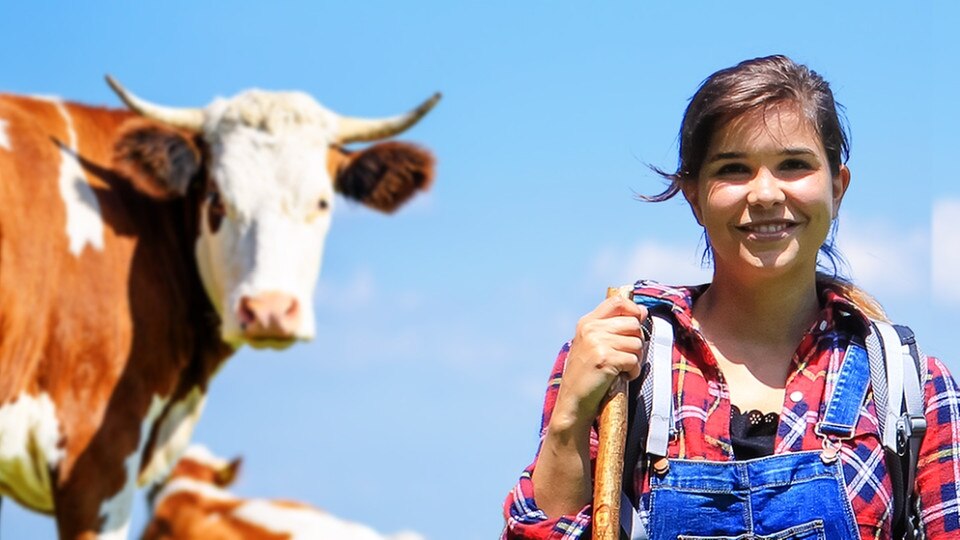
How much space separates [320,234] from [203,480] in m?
3.71

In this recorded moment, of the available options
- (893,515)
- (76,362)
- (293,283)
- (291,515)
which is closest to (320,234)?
(293,283)

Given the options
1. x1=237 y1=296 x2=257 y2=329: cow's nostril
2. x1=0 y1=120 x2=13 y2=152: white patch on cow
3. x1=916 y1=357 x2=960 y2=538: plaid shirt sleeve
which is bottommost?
x1=916 y1=357 x2=960 y2=538: plaid shirt sleeve

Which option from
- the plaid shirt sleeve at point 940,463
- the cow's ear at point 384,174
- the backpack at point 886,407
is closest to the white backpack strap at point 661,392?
the backpack at point 886,407

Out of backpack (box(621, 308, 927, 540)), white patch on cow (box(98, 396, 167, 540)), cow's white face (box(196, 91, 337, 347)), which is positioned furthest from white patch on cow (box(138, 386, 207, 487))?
backpack (box(621, 308, 927, 540))

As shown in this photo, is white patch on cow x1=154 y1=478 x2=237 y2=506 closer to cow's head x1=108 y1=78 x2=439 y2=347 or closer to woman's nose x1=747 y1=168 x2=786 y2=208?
cow's head x1=108 y1=78 x2=439 y2=347

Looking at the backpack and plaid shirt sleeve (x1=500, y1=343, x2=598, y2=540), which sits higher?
the backpack

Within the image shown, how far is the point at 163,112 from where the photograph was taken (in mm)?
6074

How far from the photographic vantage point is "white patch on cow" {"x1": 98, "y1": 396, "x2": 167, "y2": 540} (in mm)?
4977

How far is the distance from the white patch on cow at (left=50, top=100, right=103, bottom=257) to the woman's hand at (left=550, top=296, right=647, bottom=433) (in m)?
3.94

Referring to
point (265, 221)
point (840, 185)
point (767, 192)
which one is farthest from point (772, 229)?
point (265, 221)

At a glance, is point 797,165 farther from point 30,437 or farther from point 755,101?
point 30,437

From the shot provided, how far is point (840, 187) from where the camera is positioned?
5.89ft

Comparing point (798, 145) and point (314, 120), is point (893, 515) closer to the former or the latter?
point (798, 145)

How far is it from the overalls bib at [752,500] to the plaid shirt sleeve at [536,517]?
6 centimetres
